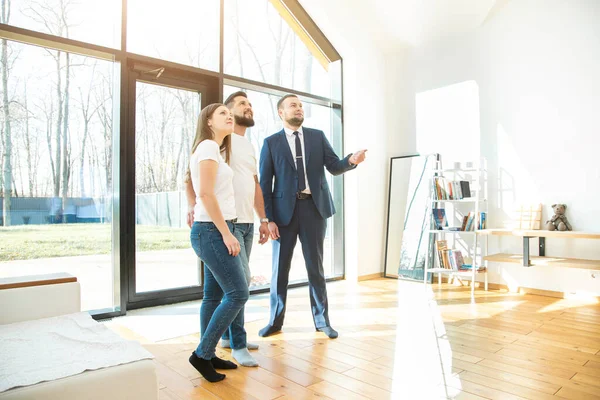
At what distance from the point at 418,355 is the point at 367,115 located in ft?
11.0

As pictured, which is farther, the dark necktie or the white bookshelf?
the white bookshelf

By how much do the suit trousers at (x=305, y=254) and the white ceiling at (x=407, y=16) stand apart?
2.94 metres

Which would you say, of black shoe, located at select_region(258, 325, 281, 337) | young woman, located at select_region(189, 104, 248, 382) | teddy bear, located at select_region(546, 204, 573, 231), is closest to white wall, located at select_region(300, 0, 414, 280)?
teddy bear, located at select_region(546, 204, 573, 231)

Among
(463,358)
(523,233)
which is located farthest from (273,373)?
(523,233)

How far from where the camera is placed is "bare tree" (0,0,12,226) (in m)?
3.01

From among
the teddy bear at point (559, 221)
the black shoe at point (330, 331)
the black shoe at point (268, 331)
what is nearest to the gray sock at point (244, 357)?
the black shoe at point (268, 331)

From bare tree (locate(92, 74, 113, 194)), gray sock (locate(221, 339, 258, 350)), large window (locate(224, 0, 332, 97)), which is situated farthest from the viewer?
large window (locate(224, 0, 332, 97))

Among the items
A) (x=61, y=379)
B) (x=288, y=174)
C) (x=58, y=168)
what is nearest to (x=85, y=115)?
(x=58, y=168)

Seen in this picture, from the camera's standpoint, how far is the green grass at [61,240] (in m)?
3.05

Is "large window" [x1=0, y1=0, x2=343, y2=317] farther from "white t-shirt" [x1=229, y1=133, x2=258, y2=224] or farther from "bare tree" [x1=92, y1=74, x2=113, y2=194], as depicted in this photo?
"white t-shirt" [x1=229, y1=133, x2=258, y2=224]

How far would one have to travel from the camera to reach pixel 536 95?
14.0ft

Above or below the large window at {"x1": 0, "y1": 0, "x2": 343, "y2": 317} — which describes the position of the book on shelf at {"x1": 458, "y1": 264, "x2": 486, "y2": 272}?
below

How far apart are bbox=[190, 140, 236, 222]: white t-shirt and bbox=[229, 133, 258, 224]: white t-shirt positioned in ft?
0.65

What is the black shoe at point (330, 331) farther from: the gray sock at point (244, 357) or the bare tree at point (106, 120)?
the bare tree at point (106, 120)
